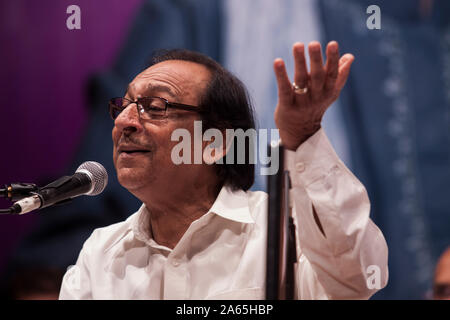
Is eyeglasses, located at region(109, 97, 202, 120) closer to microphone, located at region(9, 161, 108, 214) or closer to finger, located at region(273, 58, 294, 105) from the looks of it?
microphone, located at region(9, 161, 108, 214)

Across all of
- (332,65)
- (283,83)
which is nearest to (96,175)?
(283,83)

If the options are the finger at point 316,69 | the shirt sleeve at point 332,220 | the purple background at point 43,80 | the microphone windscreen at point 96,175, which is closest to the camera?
the finger at point 316,69

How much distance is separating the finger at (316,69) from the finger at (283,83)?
0.17 ft

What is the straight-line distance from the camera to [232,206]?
5.19 ft

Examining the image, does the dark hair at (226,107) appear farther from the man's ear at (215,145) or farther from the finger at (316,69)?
the finger at (316,69)

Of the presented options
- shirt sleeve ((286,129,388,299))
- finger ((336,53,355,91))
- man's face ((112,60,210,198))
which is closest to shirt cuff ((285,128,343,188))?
shirt sleeve ((286,129,388,299))

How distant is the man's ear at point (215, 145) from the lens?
1.68 meters

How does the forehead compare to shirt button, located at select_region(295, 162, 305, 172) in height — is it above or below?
above

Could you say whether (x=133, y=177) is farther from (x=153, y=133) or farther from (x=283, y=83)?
(x=283, y=83)

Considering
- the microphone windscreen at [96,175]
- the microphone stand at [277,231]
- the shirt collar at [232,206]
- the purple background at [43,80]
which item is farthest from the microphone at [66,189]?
the purple background at [43,80]

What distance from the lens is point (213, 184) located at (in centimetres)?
171

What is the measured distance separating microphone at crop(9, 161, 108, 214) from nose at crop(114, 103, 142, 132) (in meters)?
0.17

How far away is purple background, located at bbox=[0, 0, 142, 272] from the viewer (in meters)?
2.41
